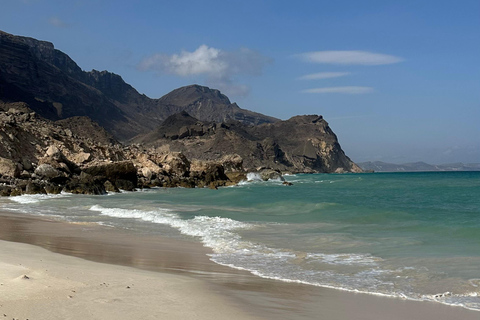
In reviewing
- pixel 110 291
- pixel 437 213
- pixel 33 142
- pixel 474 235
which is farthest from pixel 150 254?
pixel 33 142

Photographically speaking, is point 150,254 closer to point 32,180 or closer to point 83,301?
point 83,301

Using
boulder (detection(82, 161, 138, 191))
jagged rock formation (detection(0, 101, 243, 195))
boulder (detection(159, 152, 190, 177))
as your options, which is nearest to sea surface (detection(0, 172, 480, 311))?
jagged rock formation (detection(0, 101, 243, 195))

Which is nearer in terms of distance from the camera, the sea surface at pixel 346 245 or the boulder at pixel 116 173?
the sea surface at pixel 346 245

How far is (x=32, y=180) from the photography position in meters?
32.3

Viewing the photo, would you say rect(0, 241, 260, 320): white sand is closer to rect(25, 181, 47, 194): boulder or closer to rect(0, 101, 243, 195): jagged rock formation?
rect(25, 181, 47, 194): boulder

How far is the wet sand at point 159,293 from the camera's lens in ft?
16.7

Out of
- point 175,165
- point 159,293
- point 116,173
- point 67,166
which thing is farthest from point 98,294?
point 175,165

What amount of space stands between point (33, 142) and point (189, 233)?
29.9 m

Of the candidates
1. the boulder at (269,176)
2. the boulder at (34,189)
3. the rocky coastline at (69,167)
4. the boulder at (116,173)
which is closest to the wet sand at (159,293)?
the boulder at (34,189)

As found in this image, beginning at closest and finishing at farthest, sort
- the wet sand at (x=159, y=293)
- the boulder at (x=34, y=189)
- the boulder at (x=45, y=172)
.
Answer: the wet sand at (x=159, y=293)
the boulder at (x=34, y=189)
the boulder at (x=45, y=172)

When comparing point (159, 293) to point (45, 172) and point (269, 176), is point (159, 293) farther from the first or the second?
point (269, 176)

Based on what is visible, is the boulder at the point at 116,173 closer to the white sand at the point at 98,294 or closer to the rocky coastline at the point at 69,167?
the rocky coastline at the point at 69,167

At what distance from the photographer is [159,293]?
6.02 metres

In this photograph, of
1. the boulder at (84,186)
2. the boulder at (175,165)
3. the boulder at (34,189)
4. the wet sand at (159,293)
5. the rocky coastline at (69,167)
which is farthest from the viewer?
the boulder at (175,165)
